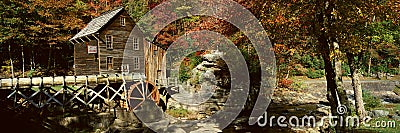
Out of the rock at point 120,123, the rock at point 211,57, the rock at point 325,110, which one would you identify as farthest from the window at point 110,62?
the rock at point 325,110

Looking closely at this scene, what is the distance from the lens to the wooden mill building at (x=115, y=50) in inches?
770

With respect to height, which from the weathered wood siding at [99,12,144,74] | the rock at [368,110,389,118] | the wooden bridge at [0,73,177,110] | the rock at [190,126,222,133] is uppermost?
the weathered wood siding at [99,12,144,74]

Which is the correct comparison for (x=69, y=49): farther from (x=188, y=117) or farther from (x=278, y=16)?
(x=278, y=16)

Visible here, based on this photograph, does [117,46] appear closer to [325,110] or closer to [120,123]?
[120,123]

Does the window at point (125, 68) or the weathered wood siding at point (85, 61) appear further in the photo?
the window at point (125, 68)

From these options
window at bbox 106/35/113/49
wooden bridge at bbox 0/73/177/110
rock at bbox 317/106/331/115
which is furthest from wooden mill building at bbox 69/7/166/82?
rock at bbox 317/106/331/115

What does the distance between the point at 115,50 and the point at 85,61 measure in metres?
2.16

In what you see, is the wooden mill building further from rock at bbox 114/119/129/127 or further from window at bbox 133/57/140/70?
rock at bbox 114/119/129/127

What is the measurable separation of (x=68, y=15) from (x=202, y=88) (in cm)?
1350

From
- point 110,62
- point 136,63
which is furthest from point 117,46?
point 136,63

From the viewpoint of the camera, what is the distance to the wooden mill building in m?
19.6

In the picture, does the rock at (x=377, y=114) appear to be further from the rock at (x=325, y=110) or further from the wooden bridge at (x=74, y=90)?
the wooden bridge at (x=74, y=90)

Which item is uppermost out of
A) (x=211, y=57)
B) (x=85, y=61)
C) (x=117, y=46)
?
(x=117, y=46)

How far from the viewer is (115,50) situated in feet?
67.1
